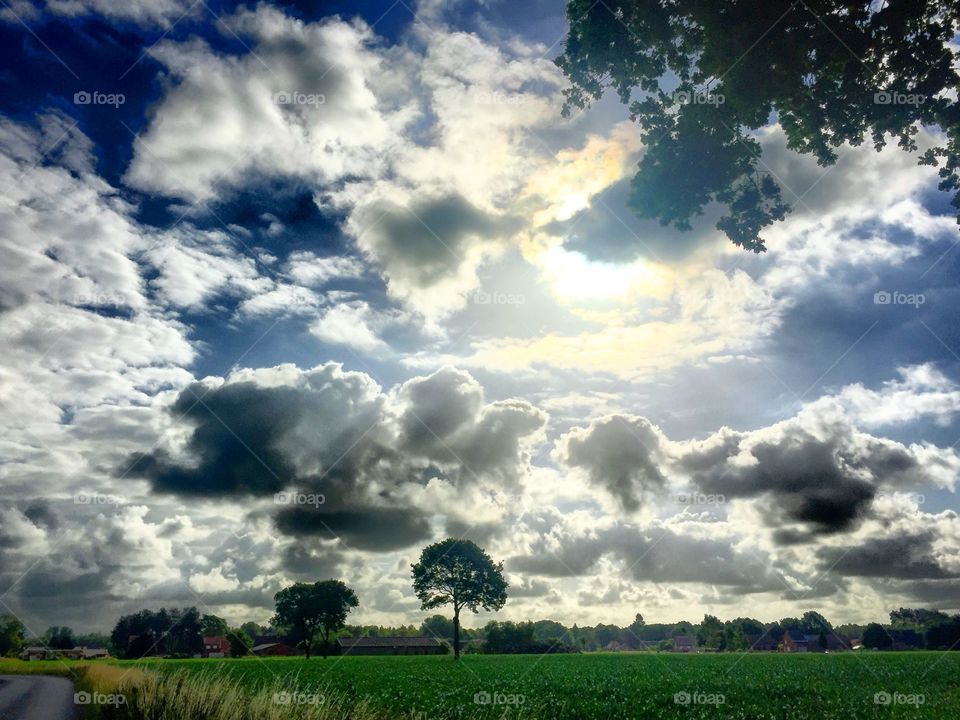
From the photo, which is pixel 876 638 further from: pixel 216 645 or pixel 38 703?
pixel 38 703

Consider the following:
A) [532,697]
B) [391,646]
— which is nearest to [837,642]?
[391,646]

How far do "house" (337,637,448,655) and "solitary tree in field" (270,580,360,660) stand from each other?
2144 cm

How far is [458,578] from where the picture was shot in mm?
73438

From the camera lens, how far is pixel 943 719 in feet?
52.1

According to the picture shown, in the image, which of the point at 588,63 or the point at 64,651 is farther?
the point at 64,651

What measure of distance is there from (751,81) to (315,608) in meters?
101

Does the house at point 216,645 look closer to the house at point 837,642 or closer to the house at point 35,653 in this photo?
the house at point 35,653

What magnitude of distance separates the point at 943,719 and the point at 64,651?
119286mm

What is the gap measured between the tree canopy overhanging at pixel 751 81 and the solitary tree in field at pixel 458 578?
66.9 m

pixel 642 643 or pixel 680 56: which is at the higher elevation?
pixel 680 56

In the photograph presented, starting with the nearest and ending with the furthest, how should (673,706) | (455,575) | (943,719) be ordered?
(943,719) < (673,706) < (455,575)

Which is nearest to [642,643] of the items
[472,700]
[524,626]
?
[524,626]

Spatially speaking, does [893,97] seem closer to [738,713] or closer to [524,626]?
[738,713]

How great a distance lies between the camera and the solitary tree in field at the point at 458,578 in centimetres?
7250
